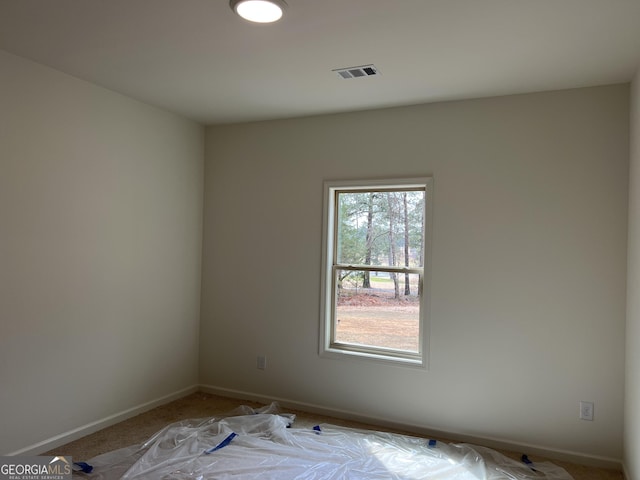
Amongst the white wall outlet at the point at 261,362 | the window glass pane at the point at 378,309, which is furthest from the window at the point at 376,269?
the white wall outlet at the point at 261,362

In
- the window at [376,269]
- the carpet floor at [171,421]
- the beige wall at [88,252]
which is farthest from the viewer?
the window at [376,269]

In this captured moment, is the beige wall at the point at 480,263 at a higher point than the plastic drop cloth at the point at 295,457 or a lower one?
higher

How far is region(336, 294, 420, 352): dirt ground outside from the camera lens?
12.3 feet

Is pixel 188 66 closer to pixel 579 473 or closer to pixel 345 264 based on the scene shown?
pixel 345 264

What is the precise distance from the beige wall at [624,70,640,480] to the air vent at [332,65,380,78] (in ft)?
5.24

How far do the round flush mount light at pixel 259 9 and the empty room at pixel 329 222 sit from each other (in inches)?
0.6

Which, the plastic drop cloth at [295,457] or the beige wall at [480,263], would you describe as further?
the beige wall at [480,263]

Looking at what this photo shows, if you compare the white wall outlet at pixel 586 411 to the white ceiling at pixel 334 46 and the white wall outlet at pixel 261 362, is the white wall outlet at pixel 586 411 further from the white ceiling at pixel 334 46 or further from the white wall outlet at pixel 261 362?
the white wall outlet at pixel 261 362

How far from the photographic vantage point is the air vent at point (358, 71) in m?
2.91

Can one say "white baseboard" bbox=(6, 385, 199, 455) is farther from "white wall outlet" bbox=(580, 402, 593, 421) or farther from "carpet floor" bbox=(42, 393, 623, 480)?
"white wall outlet" bbox=(580, 402, 593, 421)

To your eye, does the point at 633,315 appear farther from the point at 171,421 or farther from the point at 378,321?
the point at 171,421

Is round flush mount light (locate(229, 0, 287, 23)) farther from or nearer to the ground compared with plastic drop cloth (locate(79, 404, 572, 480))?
farther from the ground

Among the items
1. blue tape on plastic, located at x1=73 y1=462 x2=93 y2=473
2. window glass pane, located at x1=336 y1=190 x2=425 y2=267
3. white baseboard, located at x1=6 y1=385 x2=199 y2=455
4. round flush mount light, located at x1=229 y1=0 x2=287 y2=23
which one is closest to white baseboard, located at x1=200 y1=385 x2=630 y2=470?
white baseboard, located at x1=6 y1=385 x2=199 y2=455

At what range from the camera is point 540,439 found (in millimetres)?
3209
